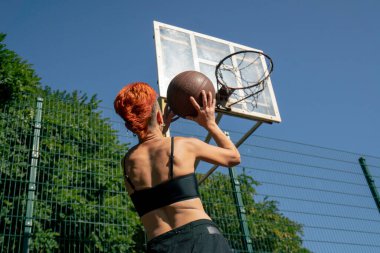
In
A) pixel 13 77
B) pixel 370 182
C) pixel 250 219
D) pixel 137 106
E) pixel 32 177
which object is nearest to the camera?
pixel 137 106

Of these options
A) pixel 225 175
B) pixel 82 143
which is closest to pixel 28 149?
pixel 82 143

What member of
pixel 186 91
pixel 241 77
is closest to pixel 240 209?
pixel 241 77

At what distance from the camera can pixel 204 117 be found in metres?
2.37

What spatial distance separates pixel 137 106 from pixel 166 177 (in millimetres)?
428

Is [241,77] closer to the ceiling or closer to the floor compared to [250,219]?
closer to the ceiling

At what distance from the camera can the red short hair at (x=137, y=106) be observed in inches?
84.4

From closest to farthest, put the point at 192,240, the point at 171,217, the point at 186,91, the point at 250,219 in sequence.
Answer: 1. the point at 192,240
2. the point at 171,217
3. the point at 186,91
4. the point at 250,219

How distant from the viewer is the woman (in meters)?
1.85

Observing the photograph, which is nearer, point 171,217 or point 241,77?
point 171,217

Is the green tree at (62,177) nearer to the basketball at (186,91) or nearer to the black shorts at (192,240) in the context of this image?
the basketball at (186,91)

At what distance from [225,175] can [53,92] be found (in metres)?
7.06

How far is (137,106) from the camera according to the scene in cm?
214

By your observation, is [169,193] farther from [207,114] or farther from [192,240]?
[207,114]

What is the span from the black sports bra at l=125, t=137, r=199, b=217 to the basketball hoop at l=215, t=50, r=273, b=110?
127 inches
